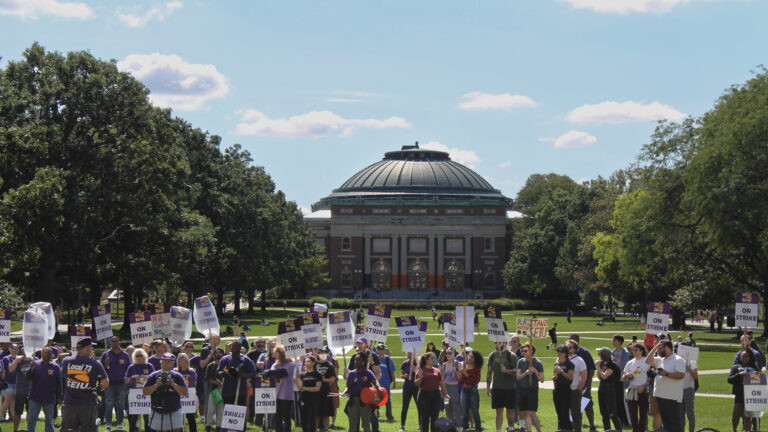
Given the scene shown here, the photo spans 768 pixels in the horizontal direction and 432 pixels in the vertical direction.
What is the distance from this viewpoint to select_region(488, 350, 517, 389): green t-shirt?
60.2ft


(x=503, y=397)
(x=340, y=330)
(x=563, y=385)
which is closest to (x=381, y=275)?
(x=340, y=330)

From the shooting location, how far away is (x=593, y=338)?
178 ft

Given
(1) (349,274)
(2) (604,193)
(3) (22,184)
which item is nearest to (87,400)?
(3) (22,184)

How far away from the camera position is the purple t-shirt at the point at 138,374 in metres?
17.1

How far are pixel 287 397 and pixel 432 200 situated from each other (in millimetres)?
122046

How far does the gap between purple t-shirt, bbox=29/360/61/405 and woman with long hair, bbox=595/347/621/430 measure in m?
10.6

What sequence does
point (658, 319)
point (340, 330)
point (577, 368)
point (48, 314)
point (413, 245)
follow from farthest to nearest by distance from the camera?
1. point (413, 245)
2. point (658, 319)
3. point (340, 330)
4. point (48, 314)
5. point (577, 368)

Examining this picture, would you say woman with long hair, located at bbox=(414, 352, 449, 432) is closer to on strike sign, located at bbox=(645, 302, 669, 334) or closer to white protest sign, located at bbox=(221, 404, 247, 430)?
white protest sign, located at bbox=(221, 404, 247, 430)

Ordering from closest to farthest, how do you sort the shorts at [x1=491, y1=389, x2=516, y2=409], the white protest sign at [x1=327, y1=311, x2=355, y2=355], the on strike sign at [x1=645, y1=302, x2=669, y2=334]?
1. the shorts at [x1=491, y1=389, x2=516, y2=409]
2. the white protest sign at [x1=327, y1=311, x2=355, y2=355]
3. the on strike sign at [x1=645, y1=302, x2=669, y2=334]

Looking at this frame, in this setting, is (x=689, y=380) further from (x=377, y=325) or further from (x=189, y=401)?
(x=189, y=401)

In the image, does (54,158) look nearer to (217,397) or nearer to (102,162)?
(102,162)

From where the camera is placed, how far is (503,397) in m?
18.7

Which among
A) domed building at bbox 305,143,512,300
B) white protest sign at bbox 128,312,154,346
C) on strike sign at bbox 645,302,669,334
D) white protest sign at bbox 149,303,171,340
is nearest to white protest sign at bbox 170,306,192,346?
white protest sign at bbox 128,312,154,346

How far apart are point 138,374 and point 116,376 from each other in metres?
1.95
